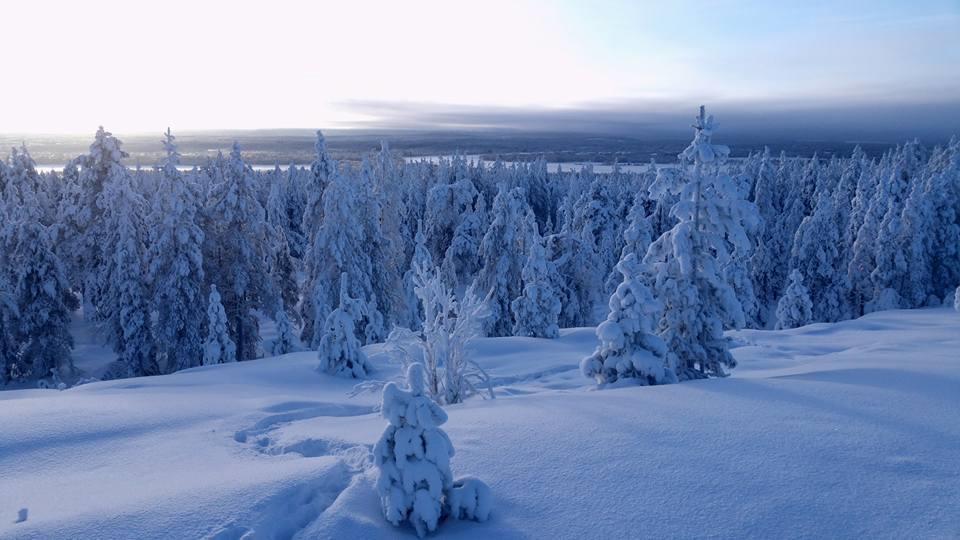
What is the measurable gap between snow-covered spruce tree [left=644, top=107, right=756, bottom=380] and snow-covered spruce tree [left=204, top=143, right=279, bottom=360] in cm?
1807

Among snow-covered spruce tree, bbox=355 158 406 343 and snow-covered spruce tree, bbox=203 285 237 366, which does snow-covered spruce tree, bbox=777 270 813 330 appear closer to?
snow-covered spruce tree, bbox=355 158 406 343

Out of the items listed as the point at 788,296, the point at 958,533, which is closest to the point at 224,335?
the point at 958,533

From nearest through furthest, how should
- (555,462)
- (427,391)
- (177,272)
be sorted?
1. (555,462)
2. (427,391)
3. (177,272)

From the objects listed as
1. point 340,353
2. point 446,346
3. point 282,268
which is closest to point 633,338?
point 446,346

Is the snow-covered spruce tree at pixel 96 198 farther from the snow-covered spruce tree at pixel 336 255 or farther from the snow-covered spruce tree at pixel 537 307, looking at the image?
the snow-covered spruce tree at pixel 537 307

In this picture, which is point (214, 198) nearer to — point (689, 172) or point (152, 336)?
point (152, 336)

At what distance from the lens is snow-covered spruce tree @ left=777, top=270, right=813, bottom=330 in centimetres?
3556

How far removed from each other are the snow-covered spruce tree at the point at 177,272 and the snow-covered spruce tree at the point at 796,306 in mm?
32194

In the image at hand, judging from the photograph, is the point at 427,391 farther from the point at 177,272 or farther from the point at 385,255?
the point at 385,255

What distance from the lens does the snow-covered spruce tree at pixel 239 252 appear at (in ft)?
81.5

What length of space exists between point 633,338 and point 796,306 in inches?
1153

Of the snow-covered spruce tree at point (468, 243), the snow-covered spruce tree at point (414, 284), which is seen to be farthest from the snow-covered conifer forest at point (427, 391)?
the snow-covered spruce tree at point (468, 243)

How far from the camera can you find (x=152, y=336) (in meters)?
25.9

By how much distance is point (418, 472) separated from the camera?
531 centimetres
